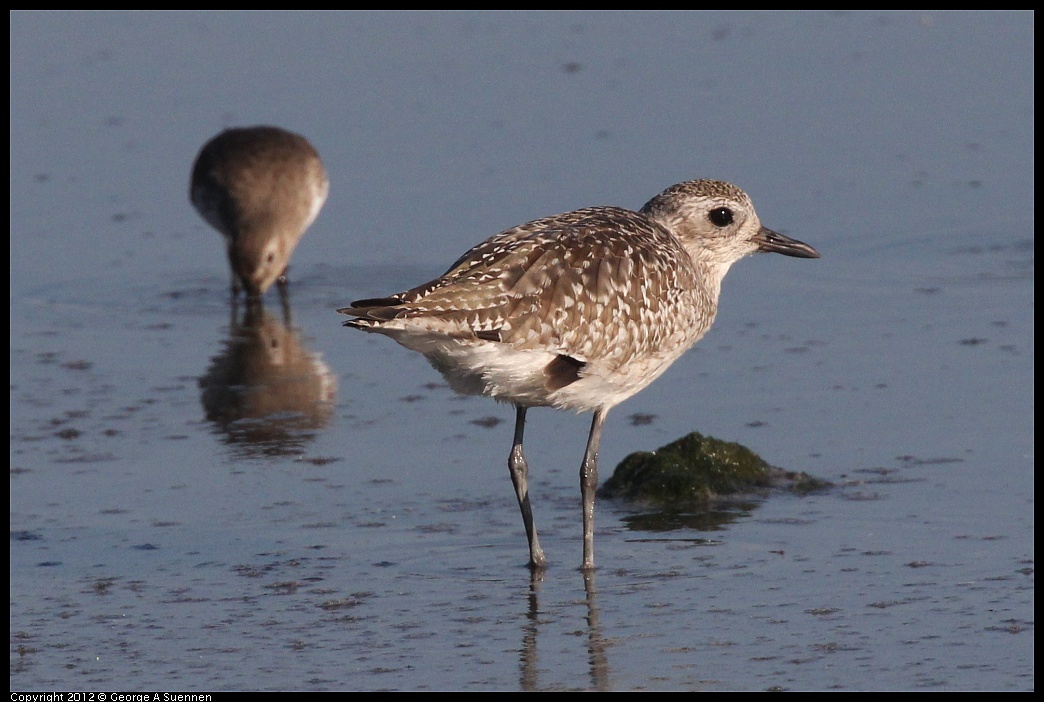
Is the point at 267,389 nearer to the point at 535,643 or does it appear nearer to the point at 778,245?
the point at 778,245

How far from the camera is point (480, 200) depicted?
13.0m

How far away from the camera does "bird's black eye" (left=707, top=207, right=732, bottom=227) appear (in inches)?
318

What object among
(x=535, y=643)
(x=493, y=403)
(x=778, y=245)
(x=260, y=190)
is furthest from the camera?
(x=260, y=190)

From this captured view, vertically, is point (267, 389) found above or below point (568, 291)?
below

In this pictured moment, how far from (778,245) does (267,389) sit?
3470 millimetres

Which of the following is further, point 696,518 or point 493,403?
point 493,403

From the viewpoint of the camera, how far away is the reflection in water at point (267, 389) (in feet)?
30.9

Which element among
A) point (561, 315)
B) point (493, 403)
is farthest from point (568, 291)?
point (493, 403)

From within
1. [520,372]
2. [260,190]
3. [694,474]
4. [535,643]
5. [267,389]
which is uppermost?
[260,190]

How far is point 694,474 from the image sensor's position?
8039 mm

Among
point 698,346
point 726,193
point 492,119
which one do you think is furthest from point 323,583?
point 492,119

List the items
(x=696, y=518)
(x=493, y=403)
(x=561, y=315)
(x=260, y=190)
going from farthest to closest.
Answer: (x=260, y=190) < (x=493, y=403) < (x=696, y=518) < (x=561, y=315)

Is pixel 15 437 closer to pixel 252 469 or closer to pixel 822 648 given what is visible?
pixel 252 469
